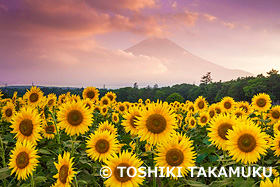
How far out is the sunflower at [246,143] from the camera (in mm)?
3471

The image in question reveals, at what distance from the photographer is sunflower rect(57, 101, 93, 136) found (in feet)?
13.3

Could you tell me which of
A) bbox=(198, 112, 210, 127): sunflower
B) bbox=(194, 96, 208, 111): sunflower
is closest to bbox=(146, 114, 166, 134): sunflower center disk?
bbox=(198, 112, 210, 127): sunflower

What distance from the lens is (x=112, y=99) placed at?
10430 millimetres

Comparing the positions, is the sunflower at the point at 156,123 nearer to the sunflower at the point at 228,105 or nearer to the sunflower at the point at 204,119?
the sunflower at the point at 204,119

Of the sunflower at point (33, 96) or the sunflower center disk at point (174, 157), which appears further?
the sunflower at point (33, 96)

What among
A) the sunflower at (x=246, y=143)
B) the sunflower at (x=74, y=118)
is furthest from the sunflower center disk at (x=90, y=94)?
the sunflower at (x=246, y=143)

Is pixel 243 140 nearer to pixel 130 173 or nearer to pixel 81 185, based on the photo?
pixel 130 173

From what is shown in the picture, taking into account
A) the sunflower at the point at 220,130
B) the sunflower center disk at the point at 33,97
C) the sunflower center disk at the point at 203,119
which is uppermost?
the sunflower center disk at the point at 33,97

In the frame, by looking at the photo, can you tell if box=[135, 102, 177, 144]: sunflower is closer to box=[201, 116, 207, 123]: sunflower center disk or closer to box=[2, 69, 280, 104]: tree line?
box=[201, 116, 207, 123]: sunflower center disk

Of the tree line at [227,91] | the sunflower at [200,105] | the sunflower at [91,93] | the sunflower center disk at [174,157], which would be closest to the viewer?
the sunflower center disk at [174,157]

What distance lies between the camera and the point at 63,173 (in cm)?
305

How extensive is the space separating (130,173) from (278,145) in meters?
3.08

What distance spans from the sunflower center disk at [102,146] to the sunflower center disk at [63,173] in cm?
81

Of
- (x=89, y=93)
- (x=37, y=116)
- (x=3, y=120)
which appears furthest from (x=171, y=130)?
(x=3, y=120)
